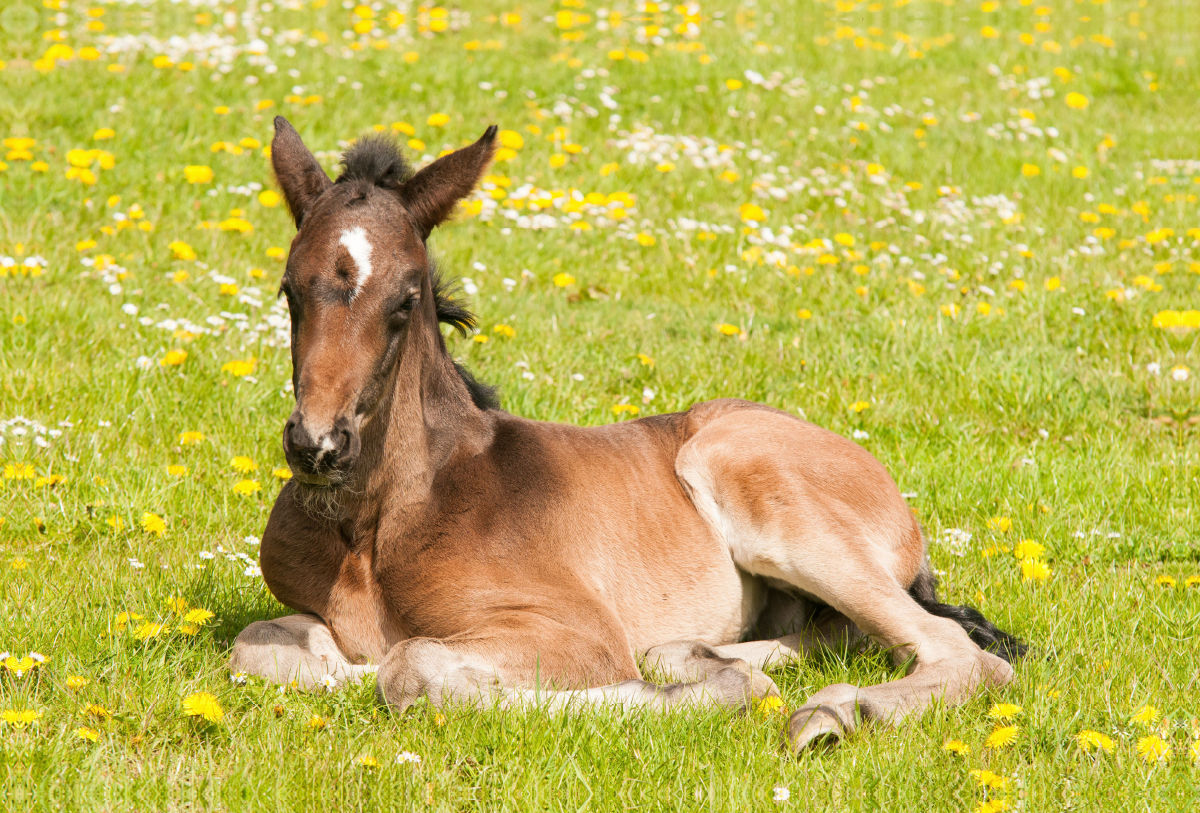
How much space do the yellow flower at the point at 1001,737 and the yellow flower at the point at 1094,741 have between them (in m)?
0.18

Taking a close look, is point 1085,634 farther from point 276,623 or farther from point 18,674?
point 18,674

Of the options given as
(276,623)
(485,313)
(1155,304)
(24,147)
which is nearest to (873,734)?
(276,623)

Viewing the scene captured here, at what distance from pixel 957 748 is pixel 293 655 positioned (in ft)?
6.85

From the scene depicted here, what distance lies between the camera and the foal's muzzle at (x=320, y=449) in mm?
3189

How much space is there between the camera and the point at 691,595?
4.30 metres

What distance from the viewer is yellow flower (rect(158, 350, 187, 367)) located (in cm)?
599

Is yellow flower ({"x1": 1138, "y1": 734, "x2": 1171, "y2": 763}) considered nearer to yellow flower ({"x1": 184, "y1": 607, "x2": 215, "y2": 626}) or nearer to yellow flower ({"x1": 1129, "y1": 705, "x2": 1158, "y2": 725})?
yellow flower ({"x1": 1129, "y1": 705, "x2": 1158, "y2": 725})

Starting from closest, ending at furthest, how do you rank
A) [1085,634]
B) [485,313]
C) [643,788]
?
1. [643,788]
2. [1085,634]
3. [485,313]

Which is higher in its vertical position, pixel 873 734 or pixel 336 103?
pixel 336 103

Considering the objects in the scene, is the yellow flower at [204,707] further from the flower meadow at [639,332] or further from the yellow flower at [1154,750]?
the yellow flower at [1154,750]

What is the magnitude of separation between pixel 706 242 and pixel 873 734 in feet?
18.2

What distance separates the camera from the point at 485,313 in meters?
7.24

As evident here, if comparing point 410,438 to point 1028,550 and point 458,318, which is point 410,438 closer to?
point 458,318

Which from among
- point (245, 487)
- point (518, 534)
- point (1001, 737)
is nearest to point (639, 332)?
point (245, 487)
